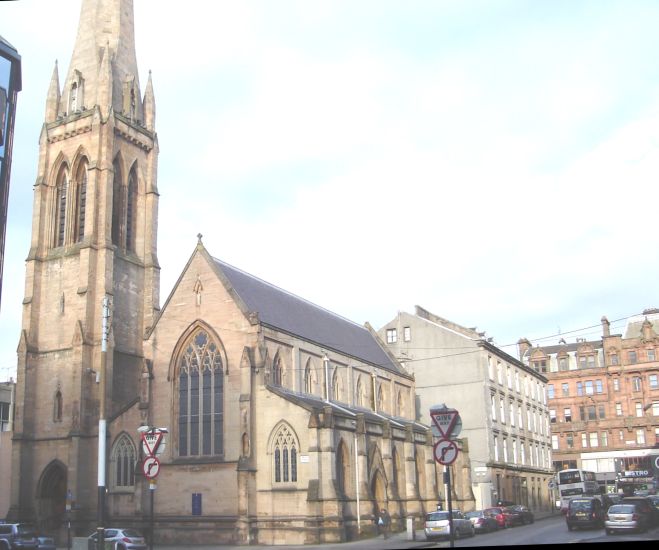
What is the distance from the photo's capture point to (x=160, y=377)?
4306 cm

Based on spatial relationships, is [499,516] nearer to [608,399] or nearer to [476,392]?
[476,392]

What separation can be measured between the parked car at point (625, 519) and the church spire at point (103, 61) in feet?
130

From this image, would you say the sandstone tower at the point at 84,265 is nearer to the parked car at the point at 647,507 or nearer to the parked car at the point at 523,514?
the parked car at the point at 523,514

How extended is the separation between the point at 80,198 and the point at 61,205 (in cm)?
161

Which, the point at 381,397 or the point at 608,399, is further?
the point at 608,399

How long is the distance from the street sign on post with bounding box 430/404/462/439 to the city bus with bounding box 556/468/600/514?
46115 mm

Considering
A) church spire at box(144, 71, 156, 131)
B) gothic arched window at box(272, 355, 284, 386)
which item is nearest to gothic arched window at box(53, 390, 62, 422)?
gothic arched window at box(272, 355, 284, 386)

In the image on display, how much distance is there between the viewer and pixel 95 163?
5034 centimetres

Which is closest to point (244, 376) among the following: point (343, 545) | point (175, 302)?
point (175, 302)

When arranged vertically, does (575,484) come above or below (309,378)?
below

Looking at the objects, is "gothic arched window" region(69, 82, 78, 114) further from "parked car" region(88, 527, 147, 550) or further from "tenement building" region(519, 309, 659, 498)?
"tenement building" region(519, 309, 659, 498)

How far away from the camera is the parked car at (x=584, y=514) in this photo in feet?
122

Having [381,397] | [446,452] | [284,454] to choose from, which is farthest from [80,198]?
[446,452]

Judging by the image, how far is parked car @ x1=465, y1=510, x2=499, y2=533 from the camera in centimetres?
4112
